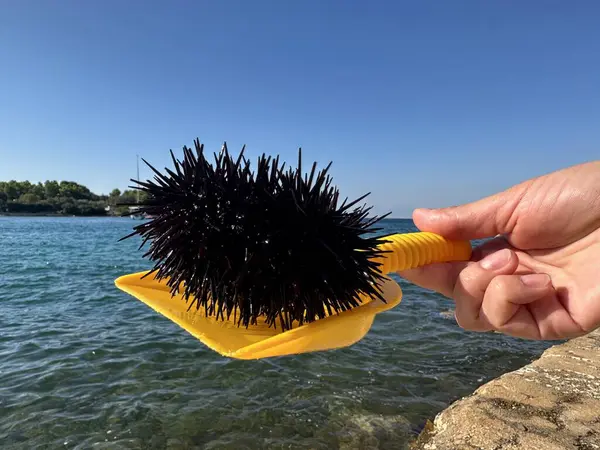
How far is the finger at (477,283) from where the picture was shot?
3.18 metres

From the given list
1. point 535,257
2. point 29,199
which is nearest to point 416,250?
point 535,257

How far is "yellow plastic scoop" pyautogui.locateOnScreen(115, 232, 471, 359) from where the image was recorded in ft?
6.04

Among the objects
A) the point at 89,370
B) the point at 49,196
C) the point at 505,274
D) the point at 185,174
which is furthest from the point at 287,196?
the point at 49,196

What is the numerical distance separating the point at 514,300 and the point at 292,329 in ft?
6.51

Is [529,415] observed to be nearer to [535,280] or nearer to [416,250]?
[535,280]

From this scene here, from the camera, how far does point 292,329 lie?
6.73ft

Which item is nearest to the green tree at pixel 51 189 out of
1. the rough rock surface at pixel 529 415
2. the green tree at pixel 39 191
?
the green tree at pixel 39 191

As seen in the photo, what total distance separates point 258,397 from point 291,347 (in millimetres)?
6458

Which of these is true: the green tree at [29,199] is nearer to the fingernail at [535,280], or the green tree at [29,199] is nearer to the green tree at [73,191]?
the green tree at [73,191]

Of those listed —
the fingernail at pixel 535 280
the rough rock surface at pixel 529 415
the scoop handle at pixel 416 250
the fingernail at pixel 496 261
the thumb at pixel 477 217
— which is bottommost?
the rough rock surface at pixel 529 415

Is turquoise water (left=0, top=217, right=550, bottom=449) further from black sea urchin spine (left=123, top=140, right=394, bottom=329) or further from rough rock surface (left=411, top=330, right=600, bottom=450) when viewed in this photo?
black sea urchin spine (left=123, top=140, right=394, bottom=329)

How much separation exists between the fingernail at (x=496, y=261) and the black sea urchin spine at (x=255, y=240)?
1543mm

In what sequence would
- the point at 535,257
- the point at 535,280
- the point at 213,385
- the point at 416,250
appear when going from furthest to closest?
the point at 213,385 < the point at 535,257 < the point at 535,280 < the point at 416,250

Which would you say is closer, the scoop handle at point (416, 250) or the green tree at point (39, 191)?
the scoop handle at point (416, 250)
